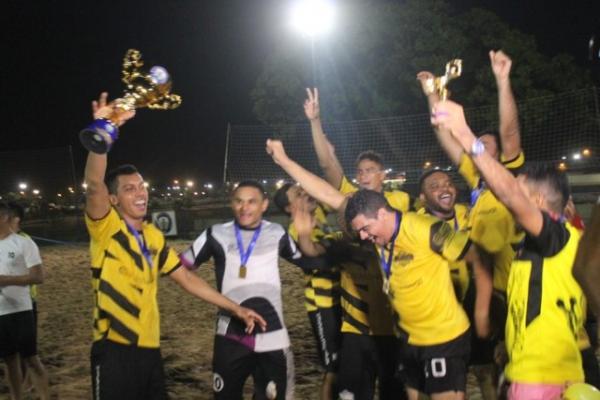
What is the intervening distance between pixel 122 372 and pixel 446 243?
2.32 metres

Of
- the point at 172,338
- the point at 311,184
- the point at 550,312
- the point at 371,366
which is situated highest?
the point at 311,184

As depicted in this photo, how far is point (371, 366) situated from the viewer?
4.91 meters

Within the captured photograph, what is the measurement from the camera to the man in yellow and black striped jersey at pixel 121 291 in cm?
386

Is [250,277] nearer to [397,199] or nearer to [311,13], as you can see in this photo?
[397,199]

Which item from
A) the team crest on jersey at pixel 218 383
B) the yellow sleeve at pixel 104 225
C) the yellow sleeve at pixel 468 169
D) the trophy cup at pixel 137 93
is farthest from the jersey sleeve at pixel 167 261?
the yellow sleeve at pixel 468 169

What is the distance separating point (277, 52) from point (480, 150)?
93.3 feet

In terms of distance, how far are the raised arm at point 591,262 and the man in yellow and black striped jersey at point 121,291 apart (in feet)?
9.38

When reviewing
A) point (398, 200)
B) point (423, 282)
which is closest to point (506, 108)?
point (398, 200)

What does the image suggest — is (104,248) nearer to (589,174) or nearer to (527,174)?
(527,174)

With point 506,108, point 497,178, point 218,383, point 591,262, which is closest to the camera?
point 591,262

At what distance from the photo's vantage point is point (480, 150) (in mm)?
2865

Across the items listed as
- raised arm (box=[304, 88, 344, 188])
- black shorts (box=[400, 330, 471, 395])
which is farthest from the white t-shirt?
black shorts (box=[400, 330, 471, 395])

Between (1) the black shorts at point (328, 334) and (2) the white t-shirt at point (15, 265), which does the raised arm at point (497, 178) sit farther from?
(2) the white t-shirt at point (15, 265)

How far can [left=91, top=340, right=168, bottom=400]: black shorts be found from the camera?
3844 millimetres
